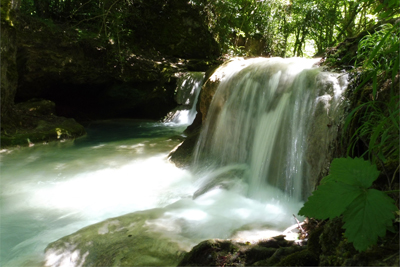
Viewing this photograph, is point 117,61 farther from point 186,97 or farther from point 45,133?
point 45,133

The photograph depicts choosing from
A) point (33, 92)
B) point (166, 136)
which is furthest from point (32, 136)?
point (166, 136)

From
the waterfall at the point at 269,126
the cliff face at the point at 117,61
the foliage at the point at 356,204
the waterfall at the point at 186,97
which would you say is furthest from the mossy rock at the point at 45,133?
the foliage at the point at 356,204

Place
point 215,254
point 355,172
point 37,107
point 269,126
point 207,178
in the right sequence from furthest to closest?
point 37,107, point 207,178, point 269,126, point 215,254, point 355,172

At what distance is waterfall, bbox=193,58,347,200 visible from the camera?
3288 millimetres

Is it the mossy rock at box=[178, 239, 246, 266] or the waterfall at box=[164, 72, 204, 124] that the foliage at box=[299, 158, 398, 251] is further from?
the waterfall at box=[164, 72, 204, 124]

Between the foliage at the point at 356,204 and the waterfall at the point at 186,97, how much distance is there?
780cm

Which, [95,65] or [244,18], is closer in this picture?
[95,65]

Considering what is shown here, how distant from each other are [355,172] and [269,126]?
2.79m

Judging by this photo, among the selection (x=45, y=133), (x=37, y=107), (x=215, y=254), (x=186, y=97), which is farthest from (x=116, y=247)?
(x=186, y=97)

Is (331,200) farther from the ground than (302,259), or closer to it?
farther from the ground

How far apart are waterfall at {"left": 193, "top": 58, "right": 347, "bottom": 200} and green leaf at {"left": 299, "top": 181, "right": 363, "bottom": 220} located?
5.81ft

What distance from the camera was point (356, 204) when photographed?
4.18ft

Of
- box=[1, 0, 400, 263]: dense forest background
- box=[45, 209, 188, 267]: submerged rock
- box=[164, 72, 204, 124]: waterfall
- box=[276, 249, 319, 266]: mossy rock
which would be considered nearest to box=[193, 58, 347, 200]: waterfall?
box=[45, 209, 188, 267]: submerged rock

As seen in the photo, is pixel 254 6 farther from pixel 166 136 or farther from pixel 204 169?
pixel 204 169
